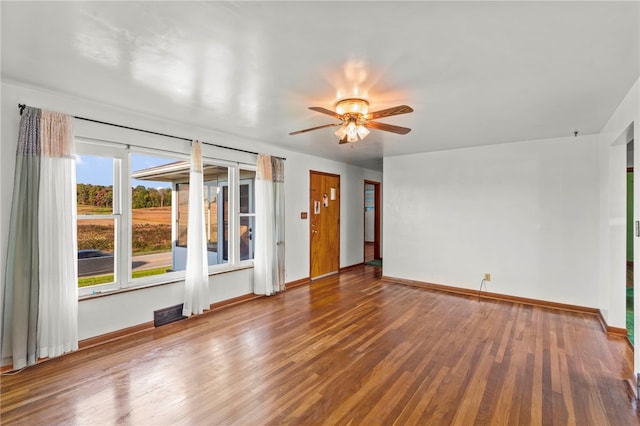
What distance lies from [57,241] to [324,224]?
430 cm

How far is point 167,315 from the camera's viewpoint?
3.62 metres

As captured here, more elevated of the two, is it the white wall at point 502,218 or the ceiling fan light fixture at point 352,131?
the ceiling fan light fixture at point 352,131

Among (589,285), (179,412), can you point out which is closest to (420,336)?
(179,412)

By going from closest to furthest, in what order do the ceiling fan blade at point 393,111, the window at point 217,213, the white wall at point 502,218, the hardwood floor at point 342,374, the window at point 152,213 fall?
the hardwood floor at point 342,374
the ceiling fan blade at point 393,111
the window at point 152,213
the white wall at point 502,218
the window at point 217,213

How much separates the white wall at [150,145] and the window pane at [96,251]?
32 centimetres

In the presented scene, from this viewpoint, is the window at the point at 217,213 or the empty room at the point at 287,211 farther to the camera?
the window at the point at 217,213

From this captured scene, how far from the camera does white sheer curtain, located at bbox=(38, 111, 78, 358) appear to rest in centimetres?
265

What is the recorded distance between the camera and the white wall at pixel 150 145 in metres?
2.55

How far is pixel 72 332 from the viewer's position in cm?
281

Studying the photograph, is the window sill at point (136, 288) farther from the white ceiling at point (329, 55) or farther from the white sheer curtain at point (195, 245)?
the white ceiling at point (329, 55)

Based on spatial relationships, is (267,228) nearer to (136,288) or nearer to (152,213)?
(152,213)

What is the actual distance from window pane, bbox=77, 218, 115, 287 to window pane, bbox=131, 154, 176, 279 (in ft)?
0.72

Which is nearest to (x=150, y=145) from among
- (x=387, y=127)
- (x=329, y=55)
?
(x=329, y=55)

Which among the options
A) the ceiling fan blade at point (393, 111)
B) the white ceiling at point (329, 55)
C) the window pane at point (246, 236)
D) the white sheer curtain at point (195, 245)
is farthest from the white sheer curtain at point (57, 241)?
the ceiling fan blade at point (393, 111)
